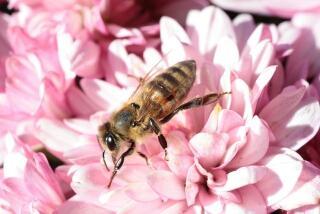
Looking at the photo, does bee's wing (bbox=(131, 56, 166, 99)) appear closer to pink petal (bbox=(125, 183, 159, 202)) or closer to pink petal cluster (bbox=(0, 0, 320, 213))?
pink petal cluster (bbox=(0, 0, 320, 213))

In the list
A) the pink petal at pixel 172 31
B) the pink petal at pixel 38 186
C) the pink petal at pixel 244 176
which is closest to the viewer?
the pink petal at pixel 244 176

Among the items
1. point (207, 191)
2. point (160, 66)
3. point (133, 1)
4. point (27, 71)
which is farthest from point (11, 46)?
point (207, 191)

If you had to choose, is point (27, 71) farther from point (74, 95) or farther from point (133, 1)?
point (133, 1)

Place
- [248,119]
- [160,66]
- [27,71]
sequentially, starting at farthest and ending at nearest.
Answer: [27,71] → [160,66] → [248,119]

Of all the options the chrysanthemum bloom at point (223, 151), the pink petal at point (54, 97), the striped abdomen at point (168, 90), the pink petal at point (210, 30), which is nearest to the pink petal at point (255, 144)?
the chrysanthemum bloom at point (223, 151)

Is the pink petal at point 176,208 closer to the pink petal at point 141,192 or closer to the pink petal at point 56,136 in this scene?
the pink petal at point 141,192

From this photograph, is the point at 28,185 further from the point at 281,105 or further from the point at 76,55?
the point at 281,105

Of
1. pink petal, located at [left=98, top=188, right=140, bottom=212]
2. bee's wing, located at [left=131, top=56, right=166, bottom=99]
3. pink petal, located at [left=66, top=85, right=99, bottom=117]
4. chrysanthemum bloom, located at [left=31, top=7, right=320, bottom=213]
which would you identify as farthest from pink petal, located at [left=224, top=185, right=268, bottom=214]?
pink petal, located at [left=66, top=85, right=99, bottom=117]
